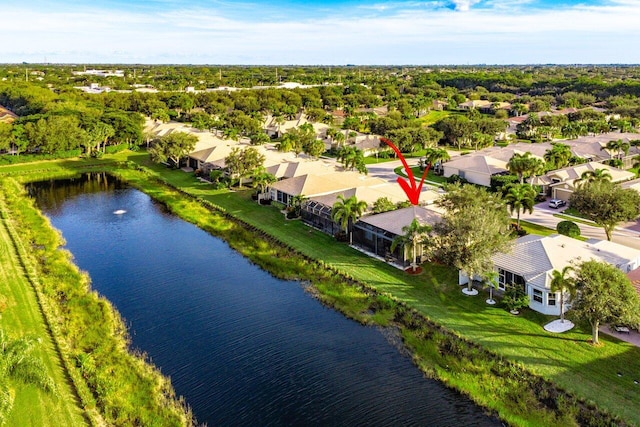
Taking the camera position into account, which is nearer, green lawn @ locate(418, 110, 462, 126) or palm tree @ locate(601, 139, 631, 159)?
palm tree @ locate(601, 139, 631, 159)

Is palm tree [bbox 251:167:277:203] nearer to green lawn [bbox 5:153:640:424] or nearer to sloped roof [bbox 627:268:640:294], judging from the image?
green lawn [bbox 5:153:640:424]

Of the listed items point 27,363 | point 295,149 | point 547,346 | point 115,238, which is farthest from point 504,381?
point 295,149

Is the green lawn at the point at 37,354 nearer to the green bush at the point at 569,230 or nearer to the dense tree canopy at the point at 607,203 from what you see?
the dense tree canopy at the point at 607,203

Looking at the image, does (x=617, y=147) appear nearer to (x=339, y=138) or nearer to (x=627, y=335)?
(x=339, y=138)

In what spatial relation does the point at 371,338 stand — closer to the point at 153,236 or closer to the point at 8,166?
the point at 153,236

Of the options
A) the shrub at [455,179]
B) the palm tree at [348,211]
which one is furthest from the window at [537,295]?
the shrub at [455,179]

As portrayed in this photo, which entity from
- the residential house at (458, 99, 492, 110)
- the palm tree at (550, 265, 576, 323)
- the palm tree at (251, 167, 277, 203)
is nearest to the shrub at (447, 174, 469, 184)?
the palm tree at (251, 167, 277, 203)

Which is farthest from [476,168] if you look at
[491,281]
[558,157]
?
[491,281]
